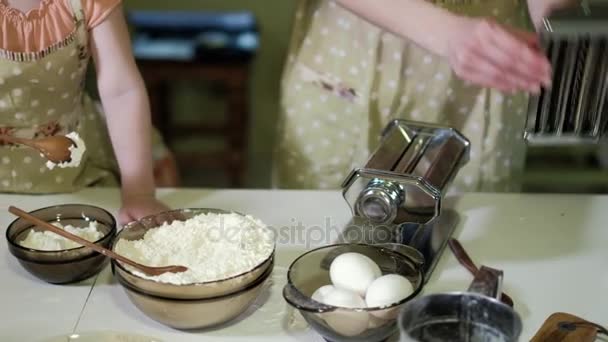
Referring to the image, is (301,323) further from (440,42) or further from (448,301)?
(440,42)

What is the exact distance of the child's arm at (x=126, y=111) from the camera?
1.07 meters

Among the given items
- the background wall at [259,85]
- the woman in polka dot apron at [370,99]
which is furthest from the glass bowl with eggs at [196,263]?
the background wall at [259,85]

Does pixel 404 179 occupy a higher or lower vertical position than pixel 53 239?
higher

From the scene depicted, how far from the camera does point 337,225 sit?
3.55ft

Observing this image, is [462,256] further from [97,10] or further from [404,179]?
[97,10]

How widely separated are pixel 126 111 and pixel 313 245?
0.33 meters

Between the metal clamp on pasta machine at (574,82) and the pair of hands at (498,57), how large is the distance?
0.03 metres

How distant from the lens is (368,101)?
1318 mm

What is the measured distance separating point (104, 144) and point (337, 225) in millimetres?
438

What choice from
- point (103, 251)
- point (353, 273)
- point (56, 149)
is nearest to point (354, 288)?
point (353, 273)

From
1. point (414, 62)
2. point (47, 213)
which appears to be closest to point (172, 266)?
point (47, 213)

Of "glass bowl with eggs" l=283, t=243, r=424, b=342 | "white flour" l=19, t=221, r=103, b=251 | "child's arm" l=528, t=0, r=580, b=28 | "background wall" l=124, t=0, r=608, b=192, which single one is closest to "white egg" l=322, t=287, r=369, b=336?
"glass bowl with eggs" l=283, t=243, r=424, b=342

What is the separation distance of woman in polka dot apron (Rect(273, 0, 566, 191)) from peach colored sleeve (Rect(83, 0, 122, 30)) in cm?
38

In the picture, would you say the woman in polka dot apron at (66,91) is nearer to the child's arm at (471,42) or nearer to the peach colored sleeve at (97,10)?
the peach colored sleeve at (97,10)
